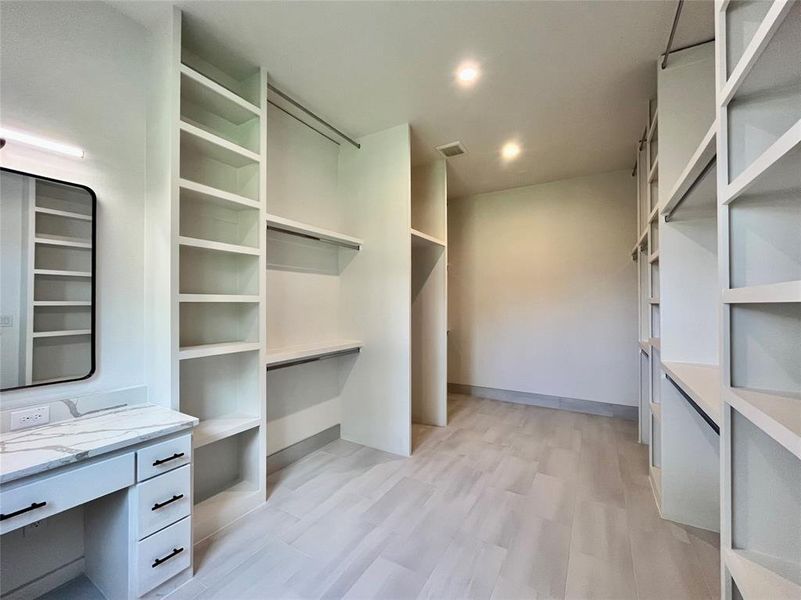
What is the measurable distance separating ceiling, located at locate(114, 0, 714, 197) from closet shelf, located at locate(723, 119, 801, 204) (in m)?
1.39

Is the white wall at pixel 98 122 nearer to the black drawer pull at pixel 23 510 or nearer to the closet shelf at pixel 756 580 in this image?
the black drawer pull at pixel 23 510

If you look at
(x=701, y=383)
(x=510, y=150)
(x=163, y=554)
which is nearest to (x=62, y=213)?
(x=163, y=554)

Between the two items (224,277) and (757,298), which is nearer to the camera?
(757,298)

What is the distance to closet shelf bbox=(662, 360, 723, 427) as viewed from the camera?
120 cm

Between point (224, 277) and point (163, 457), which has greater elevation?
point (224, 277)

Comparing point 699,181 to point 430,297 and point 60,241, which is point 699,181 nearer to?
point 430,297

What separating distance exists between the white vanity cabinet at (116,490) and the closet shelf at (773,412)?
2.03 m

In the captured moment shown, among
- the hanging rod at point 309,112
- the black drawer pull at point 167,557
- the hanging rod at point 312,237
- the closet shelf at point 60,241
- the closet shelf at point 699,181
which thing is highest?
the hanging rod at point 309,112

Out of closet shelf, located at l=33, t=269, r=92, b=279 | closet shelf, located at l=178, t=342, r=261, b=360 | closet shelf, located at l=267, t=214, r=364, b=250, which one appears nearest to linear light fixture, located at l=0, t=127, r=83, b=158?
closet shelf, located at l=33, t=269, r=92, b=279

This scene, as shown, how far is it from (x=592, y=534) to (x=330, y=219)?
10.1ft

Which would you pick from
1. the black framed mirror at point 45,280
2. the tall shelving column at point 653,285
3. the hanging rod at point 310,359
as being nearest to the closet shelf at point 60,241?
the black framed mirror at point 45,280

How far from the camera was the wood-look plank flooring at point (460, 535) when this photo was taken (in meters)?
1.50

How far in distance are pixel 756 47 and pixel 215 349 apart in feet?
7.99

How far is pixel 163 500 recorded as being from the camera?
1434 mm
